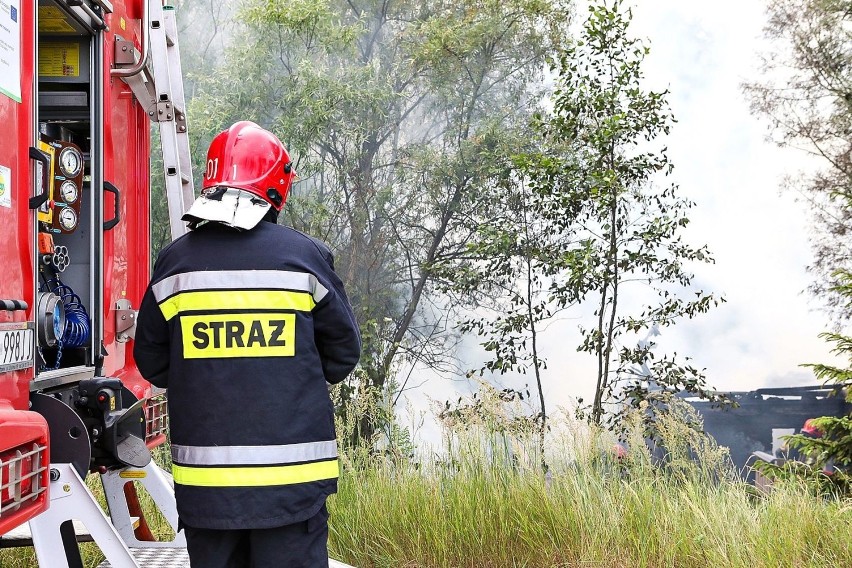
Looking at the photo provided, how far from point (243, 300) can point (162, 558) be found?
65.0 inches

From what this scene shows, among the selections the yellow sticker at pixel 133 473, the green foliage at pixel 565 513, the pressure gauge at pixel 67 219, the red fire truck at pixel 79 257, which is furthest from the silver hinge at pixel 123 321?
the green foliage at pixel 565 513

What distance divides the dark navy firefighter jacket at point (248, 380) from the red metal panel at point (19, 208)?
0.39 m

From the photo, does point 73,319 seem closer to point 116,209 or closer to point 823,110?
point 116,209

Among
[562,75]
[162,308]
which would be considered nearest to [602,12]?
[562,75]

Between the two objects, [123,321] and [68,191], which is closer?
[68,191]

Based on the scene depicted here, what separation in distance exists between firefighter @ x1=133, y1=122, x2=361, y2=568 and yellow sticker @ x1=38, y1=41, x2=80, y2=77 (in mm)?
1211

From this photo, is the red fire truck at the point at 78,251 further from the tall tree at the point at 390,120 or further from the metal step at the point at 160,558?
the tall tree at the point at 390,120

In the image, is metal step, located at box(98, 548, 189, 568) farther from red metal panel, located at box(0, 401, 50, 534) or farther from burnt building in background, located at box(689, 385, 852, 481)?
burnt building in background, located at box(689, 385, 852, 481)

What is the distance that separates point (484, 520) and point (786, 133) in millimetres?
6092

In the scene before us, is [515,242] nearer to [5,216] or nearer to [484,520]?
[484,520]

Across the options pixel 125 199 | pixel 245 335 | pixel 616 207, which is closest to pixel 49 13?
pixel 125 199

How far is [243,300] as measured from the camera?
86.4 inches

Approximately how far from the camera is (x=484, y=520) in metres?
4.23

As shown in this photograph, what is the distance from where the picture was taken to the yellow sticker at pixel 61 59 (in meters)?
3.10
